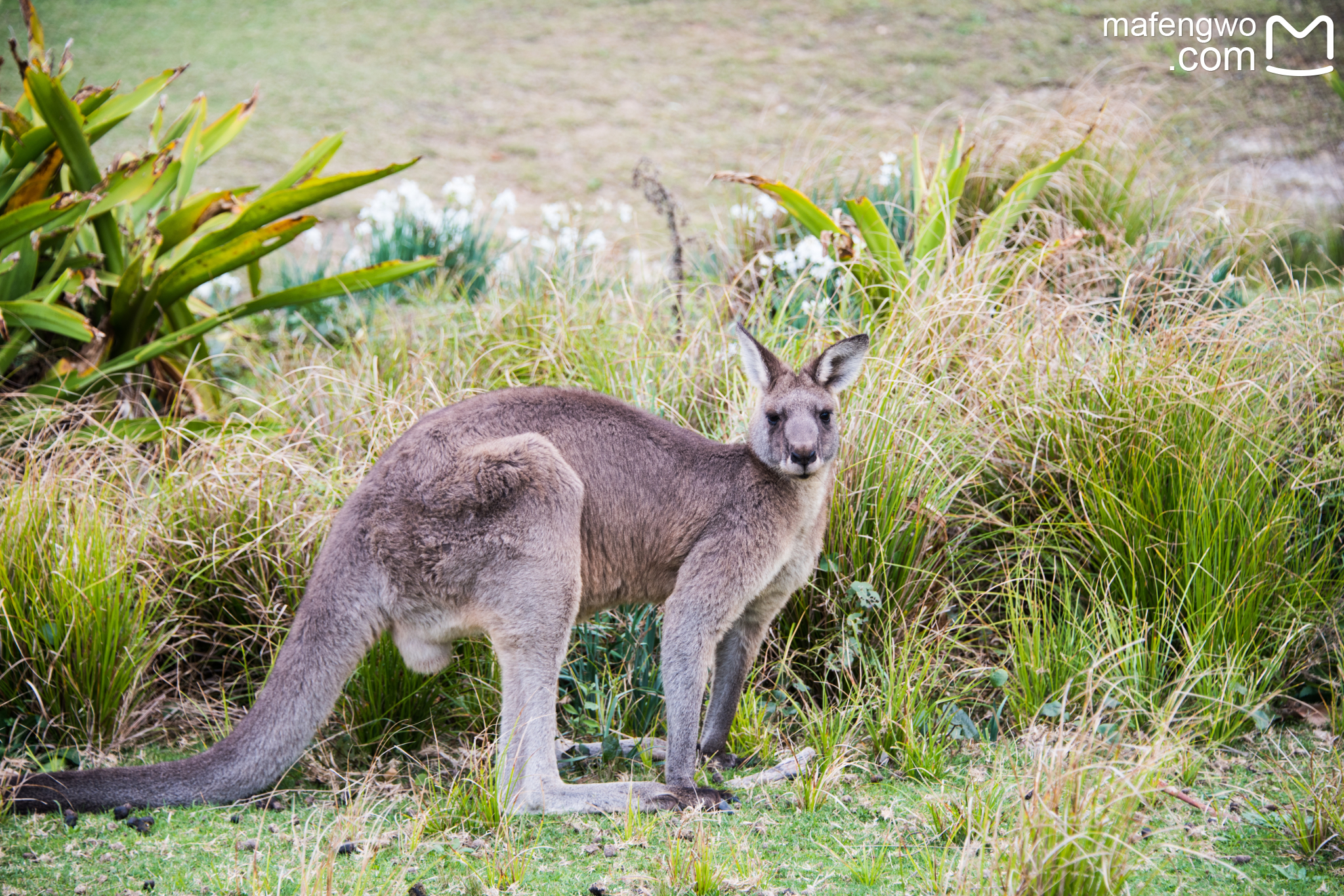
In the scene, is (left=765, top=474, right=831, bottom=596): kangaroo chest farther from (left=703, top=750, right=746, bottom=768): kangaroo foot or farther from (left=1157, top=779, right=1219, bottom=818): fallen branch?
(left=1157, top=779, right=1219, bottom=818): fallen branch

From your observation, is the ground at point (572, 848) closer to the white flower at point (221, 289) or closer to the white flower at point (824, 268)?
the white flower at point (824, 268)

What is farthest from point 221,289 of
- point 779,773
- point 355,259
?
point 779,773

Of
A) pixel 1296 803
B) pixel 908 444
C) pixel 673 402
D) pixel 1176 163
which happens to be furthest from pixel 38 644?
pixel 1176 163

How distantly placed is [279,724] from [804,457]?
1.83 m

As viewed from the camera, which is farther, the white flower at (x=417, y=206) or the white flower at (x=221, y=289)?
→ the white flower at (x=417, y=206)

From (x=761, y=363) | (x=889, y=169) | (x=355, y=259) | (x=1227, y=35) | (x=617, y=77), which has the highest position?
(x=1227, y=35)

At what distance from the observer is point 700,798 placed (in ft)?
11.6

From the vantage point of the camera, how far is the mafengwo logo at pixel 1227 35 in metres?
12.5

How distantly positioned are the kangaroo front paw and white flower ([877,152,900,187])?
14.7 feet

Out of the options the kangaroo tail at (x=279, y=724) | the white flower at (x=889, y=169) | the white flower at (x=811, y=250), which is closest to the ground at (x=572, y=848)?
the kangaroo tail at (x=279, y=724)

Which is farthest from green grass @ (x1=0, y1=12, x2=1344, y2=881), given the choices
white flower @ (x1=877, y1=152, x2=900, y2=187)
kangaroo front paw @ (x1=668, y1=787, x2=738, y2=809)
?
white flower @ (x1=877, y1=152, x2=900, y2=187)

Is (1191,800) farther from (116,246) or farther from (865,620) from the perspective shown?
(116,246)

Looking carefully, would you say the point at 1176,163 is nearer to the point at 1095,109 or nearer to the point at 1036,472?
the point at 1095,109

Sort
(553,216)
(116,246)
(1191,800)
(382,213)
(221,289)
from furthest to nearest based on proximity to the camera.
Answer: (382,213)
(221,289)
(553,216)
(116,246)
(1191,800)
